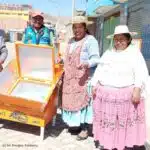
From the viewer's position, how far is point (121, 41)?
457 cm

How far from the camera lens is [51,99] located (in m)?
5.40

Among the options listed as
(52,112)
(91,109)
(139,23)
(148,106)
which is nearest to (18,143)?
(52,112)

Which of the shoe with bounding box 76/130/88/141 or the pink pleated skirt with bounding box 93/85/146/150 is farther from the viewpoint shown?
the shoe with bounding box 76/130/88/141

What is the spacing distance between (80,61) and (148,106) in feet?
9.40

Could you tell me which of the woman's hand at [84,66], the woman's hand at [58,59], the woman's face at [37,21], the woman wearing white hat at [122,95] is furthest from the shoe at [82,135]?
the woman's face at [37,21]

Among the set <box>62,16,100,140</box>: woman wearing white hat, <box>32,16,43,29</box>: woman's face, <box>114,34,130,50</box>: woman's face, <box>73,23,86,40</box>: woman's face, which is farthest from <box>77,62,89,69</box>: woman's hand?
<box>32,16,43,29</box>: woman's face

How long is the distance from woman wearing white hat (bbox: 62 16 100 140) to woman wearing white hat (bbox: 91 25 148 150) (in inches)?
21.5

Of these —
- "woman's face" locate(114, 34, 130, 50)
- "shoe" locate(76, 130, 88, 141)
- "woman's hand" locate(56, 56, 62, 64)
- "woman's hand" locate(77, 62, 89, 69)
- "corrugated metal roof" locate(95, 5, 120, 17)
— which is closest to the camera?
"woman's face" locate(114, 34, 130, 50)

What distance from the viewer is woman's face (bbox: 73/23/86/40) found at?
517 cm

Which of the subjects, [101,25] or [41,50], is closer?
[41,50]

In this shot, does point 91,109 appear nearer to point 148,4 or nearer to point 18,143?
point 18,143

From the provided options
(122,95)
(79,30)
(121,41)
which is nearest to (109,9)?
(79,30)

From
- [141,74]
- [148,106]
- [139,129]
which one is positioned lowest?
[148,106]

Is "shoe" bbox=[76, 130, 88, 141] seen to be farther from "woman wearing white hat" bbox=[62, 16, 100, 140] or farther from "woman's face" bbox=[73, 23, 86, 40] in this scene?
"woman's face" bbox=[73, 23, 86, 40]
